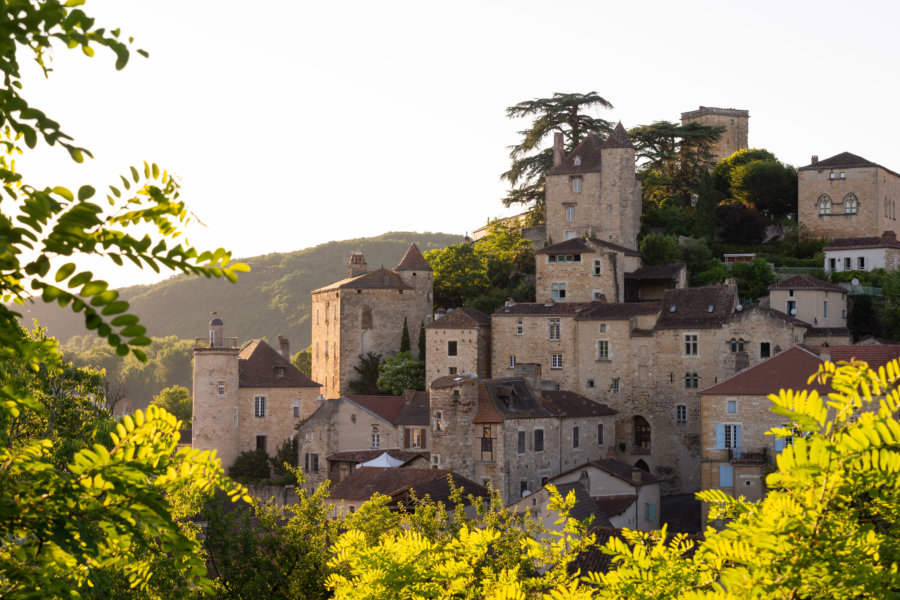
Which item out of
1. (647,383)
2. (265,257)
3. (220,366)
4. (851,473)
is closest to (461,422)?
(647,383)

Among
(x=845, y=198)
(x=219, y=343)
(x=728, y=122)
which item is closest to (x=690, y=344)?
(x=845, y=198)

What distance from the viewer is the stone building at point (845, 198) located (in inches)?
2657

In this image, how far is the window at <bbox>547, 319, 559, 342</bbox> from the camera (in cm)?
5528

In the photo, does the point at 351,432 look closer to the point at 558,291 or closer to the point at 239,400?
the point at 239,400

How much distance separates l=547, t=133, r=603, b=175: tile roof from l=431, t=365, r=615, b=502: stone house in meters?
19.4

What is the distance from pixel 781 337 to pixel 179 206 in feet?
160

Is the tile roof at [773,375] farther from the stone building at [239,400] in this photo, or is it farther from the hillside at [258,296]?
the hillside at [258,296]

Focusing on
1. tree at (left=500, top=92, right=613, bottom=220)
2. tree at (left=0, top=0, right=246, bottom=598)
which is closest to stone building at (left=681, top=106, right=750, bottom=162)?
tree at (left=500, top=92, right=613, bottom=220)

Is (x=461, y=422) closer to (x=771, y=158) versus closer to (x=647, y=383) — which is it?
(x=647, y=383)

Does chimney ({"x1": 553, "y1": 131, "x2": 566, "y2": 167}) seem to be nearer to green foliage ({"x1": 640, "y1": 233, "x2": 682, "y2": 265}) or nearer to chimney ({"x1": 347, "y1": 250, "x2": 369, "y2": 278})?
green foliage ({"x1": 640, "y1": 233, "x2": 682, "y2": 265})

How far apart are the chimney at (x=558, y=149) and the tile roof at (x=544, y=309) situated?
14.2m

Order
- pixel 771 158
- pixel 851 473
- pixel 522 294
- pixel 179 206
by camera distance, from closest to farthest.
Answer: pixel 179 206 < pixel 851 473 < pixel 522 294 < pixel 771 158

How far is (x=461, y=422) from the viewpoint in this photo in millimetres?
46375

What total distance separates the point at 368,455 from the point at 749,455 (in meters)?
17.6
